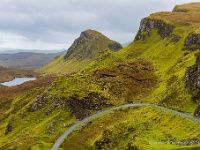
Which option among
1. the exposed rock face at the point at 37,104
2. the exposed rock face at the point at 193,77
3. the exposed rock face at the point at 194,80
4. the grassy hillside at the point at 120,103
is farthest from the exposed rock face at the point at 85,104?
the exposed rock face at the point at 194,80

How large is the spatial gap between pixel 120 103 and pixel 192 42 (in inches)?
1970

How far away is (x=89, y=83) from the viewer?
452 feet

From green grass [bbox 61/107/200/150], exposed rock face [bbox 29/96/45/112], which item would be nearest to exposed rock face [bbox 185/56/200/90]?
green grass [bbox 61/107/200/150]

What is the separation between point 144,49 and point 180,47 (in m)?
32.3

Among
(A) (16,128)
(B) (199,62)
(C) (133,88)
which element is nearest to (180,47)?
(C) (133,88)

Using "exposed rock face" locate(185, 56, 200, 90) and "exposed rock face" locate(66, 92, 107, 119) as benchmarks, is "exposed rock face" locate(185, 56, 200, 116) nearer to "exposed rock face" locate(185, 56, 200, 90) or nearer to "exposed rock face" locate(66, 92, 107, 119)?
"exposed rock face" locate(185, 56, 200, 90)

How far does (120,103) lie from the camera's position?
127m

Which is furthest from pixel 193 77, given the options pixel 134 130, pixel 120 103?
pixel 120 103

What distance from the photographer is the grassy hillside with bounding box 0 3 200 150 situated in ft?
291

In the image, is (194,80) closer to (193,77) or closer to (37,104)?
(193,77)

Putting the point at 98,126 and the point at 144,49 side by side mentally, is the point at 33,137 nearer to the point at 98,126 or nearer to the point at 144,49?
the point at 98,126

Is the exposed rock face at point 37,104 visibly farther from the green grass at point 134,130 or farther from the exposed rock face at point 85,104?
the green grass at point 134,130

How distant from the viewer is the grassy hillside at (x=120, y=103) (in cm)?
8862

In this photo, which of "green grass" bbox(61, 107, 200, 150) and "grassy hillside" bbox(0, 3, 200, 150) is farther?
"grassy hillside" bbox(0, 3, 200, 150)
